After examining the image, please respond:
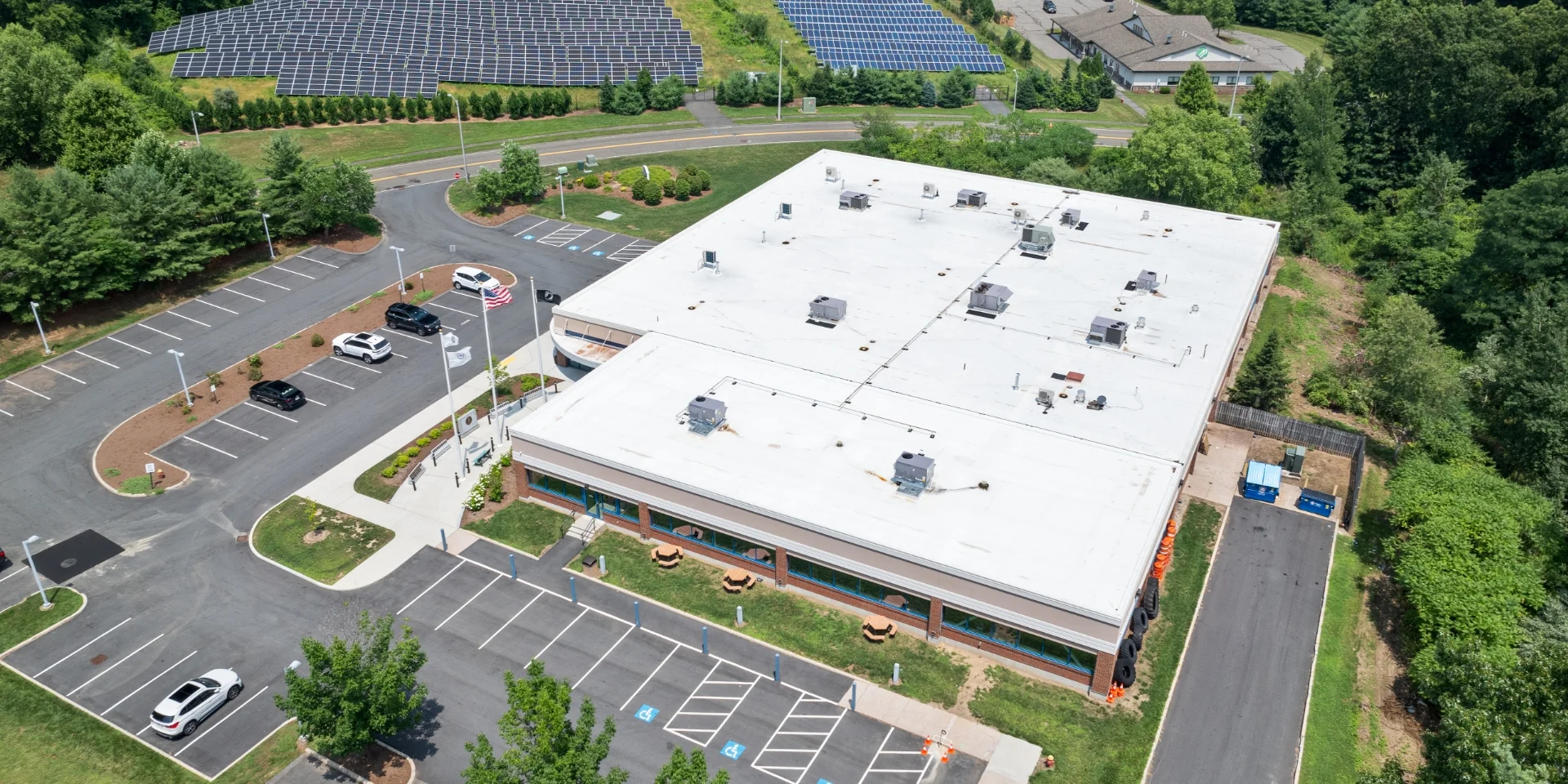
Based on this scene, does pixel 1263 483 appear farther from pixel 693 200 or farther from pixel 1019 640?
pixel 693 200

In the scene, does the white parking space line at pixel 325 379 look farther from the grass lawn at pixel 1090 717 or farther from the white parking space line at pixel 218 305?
the grass lawn at pixel 1090 717

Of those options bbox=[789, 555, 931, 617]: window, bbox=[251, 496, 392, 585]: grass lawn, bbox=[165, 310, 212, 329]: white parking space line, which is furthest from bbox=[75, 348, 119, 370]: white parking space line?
bbox=[789, 555, 931, 617]: window

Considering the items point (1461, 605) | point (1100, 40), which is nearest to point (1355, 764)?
point (1461, 605)

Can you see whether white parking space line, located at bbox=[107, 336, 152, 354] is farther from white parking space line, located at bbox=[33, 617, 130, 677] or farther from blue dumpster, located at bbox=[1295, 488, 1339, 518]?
blue dumpster, located at bbox=[1295, 488, 1339, 518]

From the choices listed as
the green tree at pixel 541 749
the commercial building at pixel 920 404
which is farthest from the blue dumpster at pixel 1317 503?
the green tree at pixel 541 749

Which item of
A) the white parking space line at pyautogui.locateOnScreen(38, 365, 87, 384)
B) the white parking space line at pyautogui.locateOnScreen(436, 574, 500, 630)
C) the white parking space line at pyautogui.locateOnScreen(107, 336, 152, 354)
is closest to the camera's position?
the white parking space line at pyautogui.locateOnScreen(436, 574, 500, 630)

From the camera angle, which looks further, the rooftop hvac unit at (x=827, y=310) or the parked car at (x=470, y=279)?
the parked car at (x=470, y=279)

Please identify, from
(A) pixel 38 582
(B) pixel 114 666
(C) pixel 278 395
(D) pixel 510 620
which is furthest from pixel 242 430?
(D) pixel 510 620
